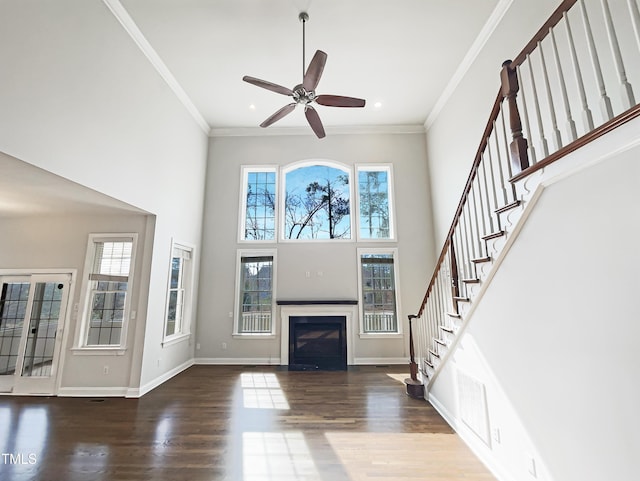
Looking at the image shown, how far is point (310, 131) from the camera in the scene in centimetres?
670

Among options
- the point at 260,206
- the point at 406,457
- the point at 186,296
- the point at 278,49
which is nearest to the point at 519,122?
the point at 406,457

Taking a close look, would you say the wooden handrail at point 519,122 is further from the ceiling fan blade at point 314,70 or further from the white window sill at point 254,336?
the white window sill at point 254,336

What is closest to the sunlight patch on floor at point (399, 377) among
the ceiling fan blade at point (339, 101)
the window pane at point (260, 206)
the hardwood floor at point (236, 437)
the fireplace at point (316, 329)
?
the hardwood floor at point (236, 437)

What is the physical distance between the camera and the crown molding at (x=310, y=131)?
6.64 m

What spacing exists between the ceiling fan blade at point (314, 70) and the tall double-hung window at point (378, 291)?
11.9 ft

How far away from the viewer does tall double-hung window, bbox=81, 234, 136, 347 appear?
4453mm

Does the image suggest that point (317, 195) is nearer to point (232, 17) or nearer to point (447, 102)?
point (447, 102)

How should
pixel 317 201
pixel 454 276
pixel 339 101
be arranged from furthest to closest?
1. pixel 317 201
2. pixel 339 101
3. pixel 454 276

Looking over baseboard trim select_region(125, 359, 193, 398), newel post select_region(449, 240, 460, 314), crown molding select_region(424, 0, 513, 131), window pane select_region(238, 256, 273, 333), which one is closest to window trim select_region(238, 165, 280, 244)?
window pane select_region(238, 256, 273, 333)

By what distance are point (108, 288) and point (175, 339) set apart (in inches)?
56.1

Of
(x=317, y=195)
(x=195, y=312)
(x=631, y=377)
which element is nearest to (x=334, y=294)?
(x=317, y=195)

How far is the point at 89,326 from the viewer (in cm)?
446

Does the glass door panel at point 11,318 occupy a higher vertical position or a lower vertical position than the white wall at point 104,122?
lower

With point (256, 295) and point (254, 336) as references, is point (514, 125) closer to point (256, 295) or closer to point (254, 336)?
point (256, 295)
